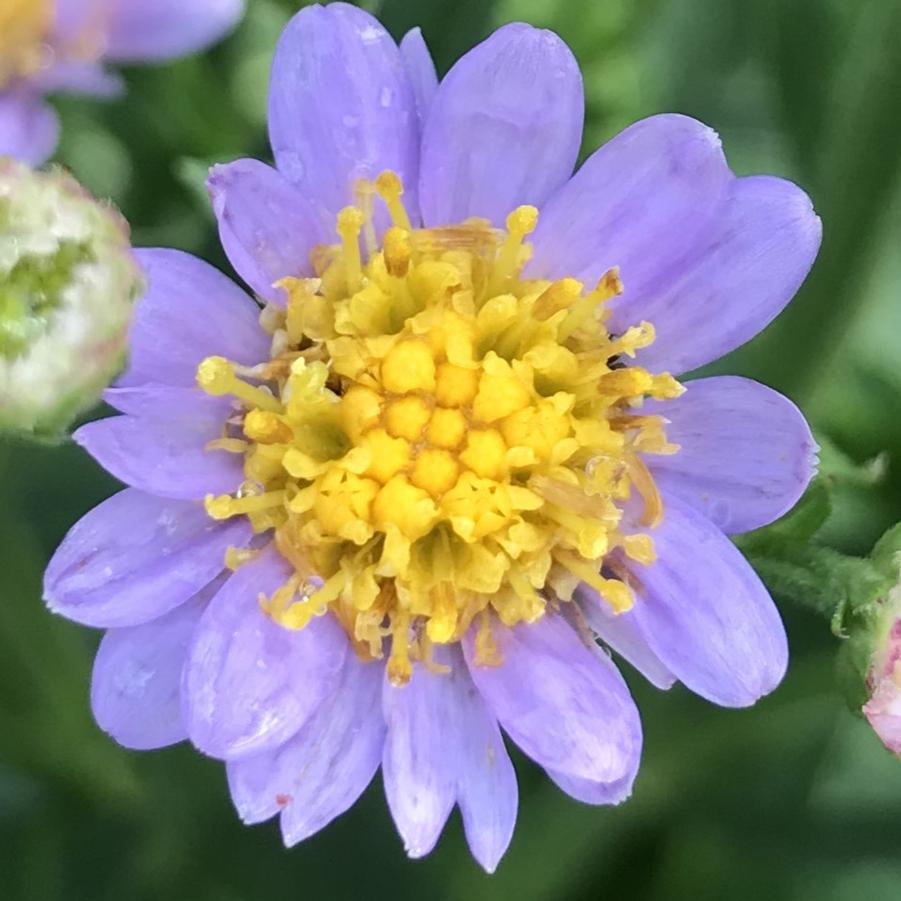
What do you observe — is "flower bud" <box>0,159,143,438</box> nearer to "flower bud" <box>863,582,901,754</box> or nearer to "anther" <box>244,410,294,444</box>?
"anther" <box>244,410,294,444</box>

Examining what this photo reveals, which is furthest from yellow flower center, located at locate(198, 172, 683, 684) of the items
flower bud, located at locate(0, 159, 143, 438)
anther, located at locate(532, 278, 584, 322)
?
flower bud, located at locate(0, 159, 143, 438)

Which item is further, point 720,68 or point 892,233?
point 720,68

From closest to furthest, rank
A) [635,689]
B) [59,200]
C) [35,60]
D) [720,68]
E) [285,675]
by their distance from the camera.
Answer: [59,200] < [285,675] < [35,60] < [635,689] < [720,68]

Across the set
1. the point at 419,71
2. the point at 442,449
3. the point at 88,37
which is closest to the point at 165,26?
the point at 88,37

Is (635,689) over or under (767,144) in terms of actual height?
under

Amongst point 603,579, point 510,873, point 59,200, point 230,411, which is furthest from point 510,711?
point 510,873

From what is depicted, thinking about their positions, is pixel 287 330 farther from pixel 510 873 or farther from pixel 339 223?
pixel 510 873
